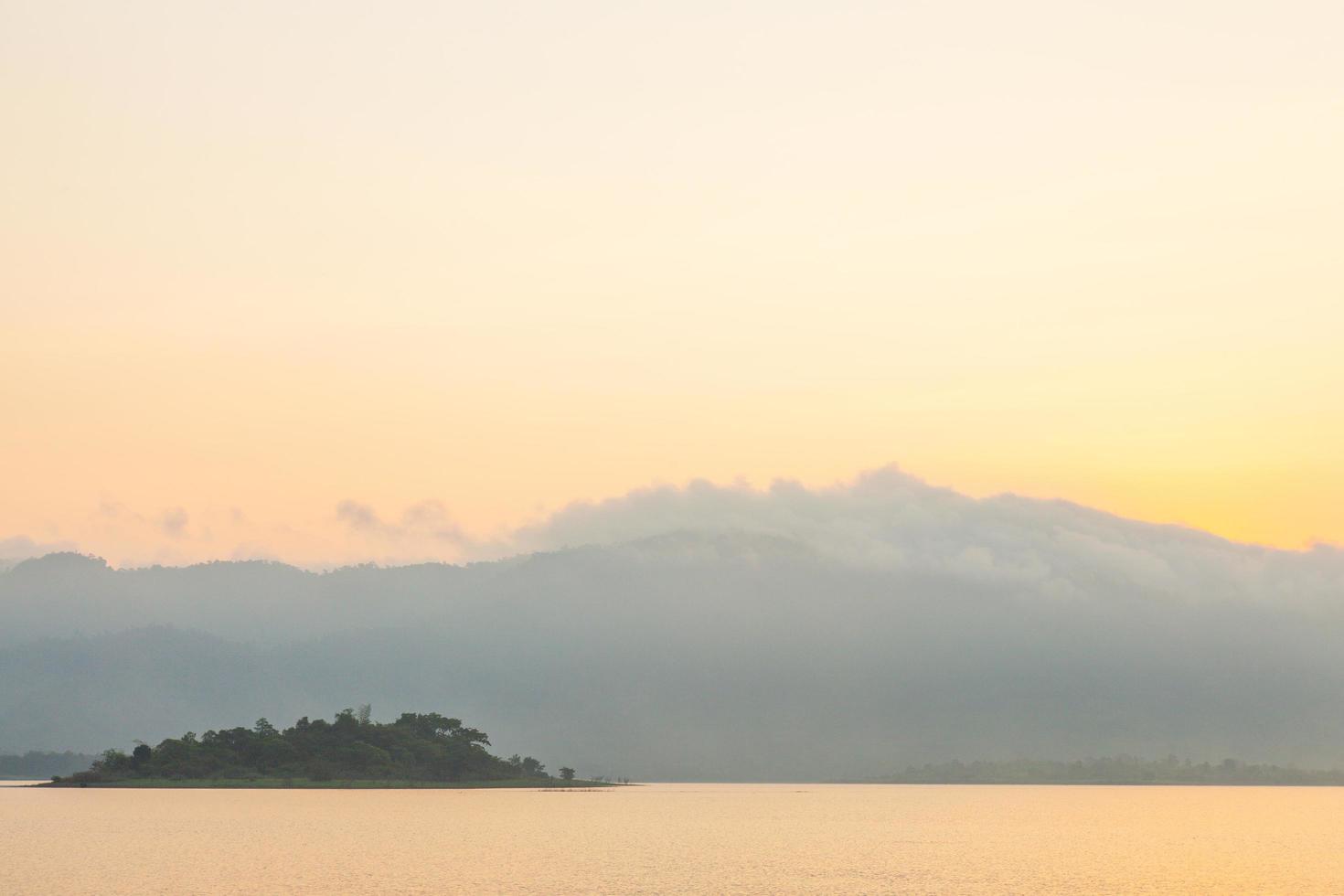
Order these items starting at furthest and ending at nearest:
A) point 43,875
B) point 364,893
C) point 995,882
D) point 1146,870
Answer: point 1146,870 → point 995,882 → point 43,875 → point 364,893

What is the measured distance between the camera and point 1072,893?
157375 mm

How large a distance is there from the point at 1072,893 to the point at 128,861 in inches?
4464

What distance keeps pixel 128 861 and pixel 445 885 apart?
49.7 meters

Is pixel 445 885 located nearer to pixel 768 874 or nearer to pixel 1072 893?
pixel 768 874

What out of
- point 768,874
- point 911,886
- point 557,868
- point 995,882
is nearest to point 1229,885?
point 995,882

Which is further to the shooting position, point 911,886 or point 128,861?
point 128,861

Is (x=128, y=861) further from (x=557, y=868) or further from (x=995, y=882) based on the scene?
(x=995, y=882)

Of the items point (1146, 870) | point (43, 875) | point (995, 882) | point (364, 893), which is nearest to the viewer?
point (364, 893)

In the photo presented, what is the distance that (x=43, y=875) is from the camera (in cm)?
15262

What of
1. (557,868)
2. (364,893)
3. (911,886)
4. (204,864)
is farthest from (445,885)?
(911,886)

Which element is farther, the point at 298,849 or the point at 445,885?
the point at 298,849

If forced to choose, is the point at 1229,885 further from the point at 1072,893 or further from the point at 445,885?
the point at 445,885

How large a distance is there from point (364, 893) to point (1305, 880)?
396ft

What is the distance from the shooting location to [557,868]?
575 feet
